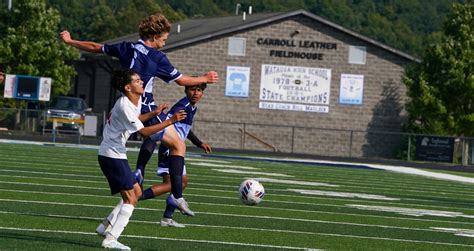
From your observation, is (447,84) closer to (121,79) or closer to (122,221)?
(121,79)

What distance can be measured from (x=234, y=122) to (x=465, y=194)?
29.1 meters

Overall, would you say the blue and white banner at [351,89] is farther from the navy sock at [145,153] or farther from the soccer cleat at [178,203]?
the navy sock at [145,153]

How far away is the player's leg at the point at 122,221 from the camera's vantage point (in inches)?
402

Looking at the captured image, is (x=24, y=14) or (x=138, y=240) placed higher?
(x=24, y=14)

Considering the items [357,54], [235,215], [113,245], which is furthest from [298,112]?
[113,245]

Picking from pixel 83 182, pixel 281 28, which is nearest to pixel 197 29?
pixel 281 28

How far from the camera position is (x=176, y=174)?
1278 centimetres

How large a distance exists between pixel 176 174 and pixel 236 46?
40.6 m

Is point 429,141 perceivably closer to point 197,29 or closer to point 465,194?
point 197,29

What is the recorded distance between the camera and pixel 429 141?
45.8m

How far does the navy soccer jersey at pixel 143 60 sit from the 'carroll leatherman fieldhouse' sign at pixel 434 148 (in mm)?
33845

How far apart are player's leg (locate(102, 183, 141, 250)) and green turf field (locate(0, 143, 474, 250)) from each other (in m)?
0.20

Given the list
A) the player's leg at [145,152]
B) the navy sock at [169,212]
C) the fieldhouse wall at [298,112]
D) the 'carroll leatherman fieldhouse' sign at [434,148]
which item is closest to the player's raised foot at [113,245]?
the navy sock at [169,212]

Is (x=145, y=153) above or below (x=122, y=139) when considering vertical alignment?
below
